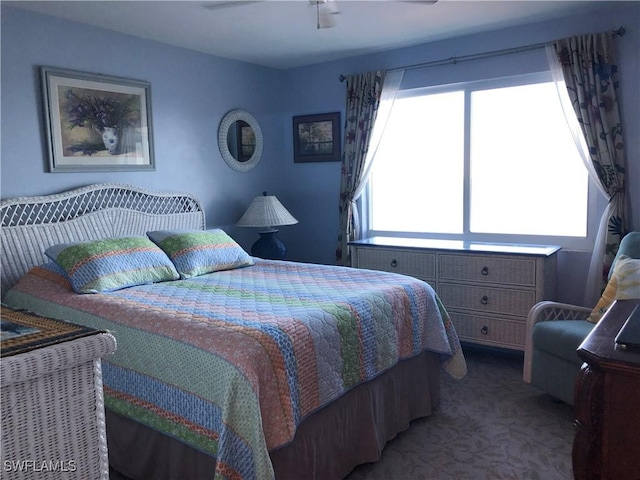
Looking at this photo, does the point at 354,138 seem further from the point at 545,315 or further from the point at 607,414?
the point at 607,414

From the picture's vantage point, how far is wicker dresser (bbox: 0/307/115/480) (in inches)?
36.7

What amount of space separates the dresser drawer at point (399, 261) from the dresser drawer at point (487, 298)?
0.17 m

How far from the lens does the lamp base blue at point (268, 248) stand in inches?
173

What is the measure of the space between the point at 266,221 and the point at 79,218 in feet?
4.81

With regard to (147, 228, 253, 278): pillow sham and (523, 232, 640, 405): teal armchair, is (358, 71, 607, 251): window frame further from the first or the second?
(147, 228, 253, 278): pillow sham

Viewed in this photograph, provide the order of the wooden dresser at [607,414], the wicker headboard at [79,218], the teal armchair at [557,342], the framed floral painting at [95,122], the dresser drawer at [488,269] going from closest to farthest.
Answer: the wooden dresser at [607,414] < the teal armchair at [557,342] < the wicker headboard at [79,218] < the framed floral painting at [95,122] < the dresser drawer at [488,269]

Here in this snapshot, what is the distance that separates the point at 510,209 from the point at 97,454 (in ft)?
11.7

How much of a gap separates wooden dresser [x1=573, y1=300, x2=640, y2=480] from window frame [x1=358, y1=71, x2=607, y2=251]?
244 cm

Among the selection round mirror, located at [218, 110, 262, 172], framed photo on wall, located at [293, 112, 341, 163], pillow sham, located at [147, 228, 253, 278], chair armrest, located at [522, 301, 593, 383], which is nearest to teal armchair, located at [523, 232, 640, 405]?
chair armrest, located at [522, 301, 593, 383]

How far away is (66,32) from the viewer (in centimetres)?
329

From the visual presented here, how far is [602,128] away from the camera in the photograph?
3.39 m

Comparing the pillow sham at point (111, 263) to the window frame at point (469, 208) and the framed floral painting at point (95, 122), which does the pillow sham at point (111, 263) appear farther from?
the window frame at point (469, 208)

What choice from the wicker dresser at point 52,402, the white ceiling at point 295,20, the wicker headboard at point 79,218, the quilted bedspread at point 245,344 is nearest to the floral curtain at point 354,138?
the white ceiling at point 295,20

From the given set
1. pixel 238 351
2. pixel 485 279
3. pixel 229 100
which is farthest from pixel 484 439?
pixel 229 100
